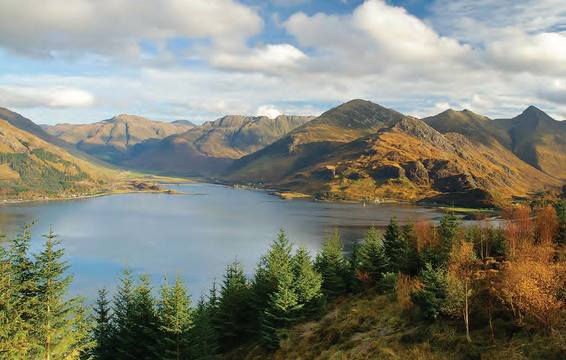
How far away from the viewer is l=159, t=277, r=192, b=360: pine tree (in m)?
48.5

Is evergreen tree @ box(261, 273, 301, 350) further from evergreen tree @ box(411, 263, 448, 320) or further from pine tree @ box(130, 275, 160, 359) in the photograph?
evergreen tree @ box(411, 263, 448, 320)

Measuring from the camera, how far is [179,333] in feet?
160

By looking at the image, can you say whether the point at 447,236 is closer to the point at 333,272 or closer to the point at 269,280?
the point at 333,272

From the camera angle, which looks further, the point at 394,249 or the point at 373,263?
the point at 394,249

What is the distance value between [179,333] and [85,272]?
4214 inches

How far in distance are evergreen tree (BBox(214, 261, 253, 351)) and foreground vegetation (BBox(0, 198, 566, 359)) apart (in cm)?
16

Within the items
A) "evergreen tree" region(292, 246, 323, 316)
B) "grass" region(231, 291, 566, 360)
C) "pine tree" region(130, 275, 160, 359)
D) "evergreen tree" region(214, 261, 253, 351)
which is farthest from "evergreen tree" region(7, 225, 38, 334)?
"evergreen tree" region(292, 246, 323, 316)

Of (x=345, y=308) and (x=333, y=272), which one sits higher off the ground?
(x=333, y=272)

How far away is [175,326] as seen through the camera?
48.5m

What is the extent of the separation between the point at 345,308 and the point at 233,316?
16008mm

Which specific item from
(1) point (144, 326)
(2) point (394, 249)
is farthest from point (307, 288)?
(2) point (394, 249)

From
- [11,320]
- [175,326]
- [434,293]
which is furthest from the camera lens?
[175,326]

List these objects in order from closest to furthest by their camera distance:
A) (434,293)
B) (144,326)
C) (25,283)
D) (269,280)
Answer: (25,283), (434,293), (144,326), (269,280)

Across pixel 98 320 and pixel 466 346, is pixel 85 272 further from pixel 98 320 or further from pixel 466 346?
pixel 466 346
